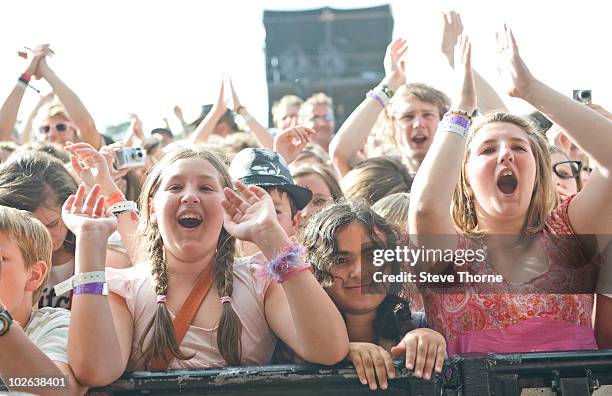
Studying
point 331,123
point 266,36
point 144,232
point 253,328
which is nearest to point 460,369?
point 253,328

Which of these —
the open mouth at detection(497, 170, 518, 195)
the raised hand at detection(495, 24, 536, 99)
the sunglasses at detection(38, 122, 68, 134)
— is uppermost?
the sunglasses at detection(38, 122, 68, 134)

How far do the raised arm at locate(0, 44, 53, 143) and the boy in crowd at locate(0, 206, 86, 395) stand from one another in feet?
7.74

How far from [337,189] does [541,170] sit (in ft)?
4.67

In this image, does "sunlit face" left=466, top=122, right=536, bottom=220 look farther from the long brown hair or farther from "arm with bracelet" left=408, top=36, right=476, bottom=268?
the long brown hair

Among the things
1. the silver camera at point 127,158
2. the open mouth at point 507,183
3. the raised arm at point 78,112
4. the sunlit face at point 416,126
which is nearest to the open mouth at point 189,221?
the open mouth at point 507,183

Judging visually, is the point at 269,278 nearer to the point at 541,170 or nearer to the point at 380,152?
the point at 541,170

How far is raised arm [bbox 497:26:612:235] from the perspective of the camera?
2.87 m

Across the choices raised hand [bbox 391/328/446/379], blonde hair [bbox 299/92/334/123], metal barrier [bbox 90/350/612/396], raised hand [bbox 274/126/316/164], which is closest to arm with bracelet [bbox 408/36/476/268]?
raised hand [bbox 391/328/446/379]

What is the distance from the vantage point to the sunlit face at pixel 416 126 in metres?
4.86

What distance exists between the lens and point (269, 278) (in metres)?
2.67

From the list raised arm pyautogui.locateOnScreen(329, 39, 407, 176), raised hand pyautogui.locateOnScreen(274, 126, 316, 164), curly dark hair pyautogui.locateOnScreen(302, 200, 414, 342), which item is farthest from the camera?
raised arm pyautogui.locateOnScreen(329, 39, 407, 176)

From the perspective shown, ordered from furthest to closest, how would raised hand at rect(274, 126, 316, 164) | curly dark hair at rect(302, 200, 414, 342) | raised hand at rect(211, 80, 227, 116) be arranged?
raised hand at rect(211, 80, 227, 116) < raised hand at rect(274, 126, 316, 164) < curly dark hair at rect(302, 200, 414, 342)

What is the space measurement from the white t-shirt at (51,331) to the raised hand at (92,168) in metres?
0.93

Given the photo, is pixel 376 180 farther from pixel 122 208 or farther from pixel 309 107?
pixel 309 107
